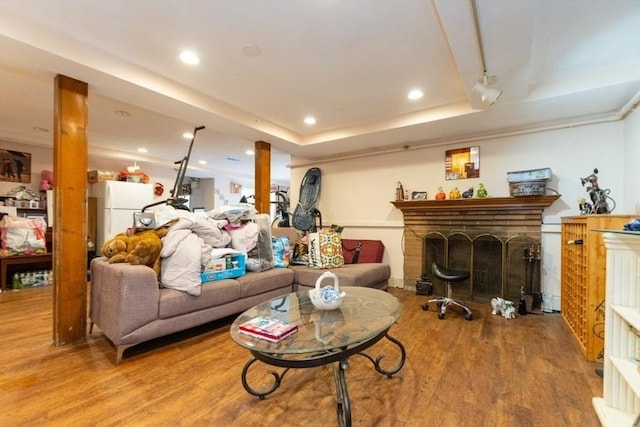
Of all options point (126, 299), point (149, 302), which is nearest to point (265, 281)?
point (149, 302)

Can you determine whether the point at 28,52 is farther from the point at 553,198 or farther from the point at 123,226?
the point at 553,198

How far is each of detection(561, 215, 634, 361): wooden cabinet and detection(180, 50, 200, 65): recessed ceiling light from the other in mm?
3247

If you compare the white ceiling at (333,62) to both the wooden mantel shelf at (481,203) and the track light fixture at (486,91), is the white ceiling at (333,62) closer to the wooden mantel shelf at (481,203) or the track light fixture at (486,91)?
the track light fixture at (486,91)

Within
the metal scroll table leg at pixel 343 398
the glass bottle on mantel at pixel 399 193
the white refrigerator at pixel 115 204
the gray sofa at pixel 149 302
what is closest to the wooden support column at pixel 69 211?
the gray sofa at pixel 149 302

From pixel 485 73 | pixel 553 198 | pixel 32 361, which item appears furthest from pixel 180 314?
pixel 553 198

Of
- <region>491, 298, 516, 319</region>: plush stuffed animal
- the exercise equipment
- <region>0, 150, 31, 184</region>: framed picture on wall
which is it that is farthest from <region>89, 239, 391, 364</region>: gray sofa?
<region>0, 150, 31, 184</region>: framed picture on wall

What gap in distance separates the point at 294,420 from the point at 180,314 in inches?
53.7

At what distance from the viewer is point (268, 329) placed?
5.03 ft

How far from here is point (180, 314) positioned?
7.84 feet

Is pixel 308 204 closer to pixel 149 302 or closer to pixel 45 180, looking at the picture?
pixel 149 302

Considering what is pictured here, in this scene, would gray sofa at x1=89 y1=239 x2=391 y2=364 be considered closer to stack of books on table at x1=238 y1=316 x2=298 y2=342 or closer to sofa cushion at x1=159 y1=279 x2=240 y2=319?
sofa cushion at x1=159 y1=279 x2=240 y2=319

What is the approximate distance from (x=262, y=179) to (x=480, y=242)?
3.14 m

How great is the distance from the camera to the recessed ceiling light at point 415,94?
3.05m

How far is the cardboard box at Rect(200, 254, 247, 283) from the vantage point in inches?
106
